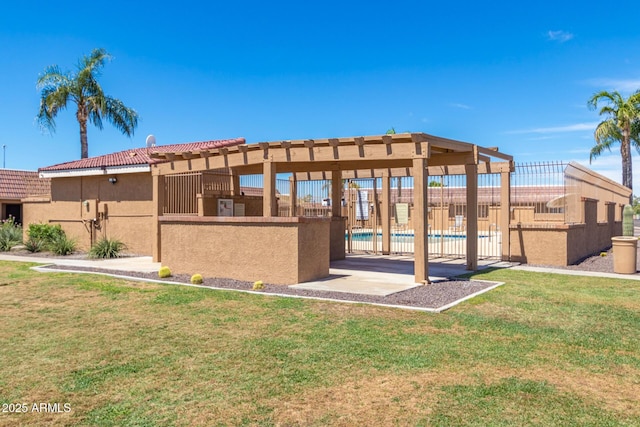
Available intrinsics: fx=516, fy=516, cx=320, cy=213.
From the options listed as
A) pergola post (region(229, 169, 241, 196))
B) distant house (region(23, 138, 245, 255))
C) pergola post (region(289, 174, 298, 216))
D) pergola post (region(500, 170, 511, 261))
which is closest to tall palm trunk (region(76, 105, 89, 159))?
distant house (region(23, 138, 245, 255))

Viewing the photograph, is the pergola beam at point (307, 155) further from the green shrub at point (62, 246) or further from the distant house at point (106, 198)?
the green shrub at point (62, 246)

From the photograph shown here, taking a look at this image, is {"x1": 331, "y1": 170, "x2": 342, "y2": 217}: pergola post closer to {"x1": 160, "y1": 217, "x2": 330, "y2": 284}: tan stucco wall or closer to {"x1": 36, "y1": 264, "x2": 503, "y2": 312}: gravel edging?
{"x1": 160, "y1": 217, "x2": 330, "y2": 284}: tan stucco wall

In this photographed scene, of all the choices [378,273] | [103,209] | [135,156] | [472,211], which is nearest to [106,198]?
[103,209]

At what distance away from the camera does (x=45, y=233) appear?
68.1 ft

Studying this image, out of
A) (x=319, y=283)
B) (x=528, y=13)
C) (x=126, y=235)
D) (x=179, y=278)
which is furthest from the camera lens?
(x=528, y=13)

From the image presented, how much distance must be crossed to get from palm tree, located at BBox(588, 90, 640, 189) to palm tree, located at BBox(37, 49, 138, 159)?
101 ft

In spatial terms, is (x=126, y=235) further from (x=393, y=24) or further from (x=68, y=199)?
(x=393, y=24)

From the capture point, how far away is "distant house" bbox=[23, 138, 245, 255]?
63.0 feet

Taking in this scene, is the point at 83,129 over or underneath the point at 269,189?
over

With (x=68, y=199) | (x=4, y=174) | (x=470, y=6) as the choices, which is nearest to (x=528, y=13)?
(x=470, y=6)

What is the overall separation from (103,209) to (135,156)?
2.46m

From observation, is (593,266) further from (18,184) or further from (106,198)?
(18,184)

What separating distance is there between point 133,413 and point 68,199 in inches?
769

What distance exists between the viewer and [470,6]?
83.5 ft
